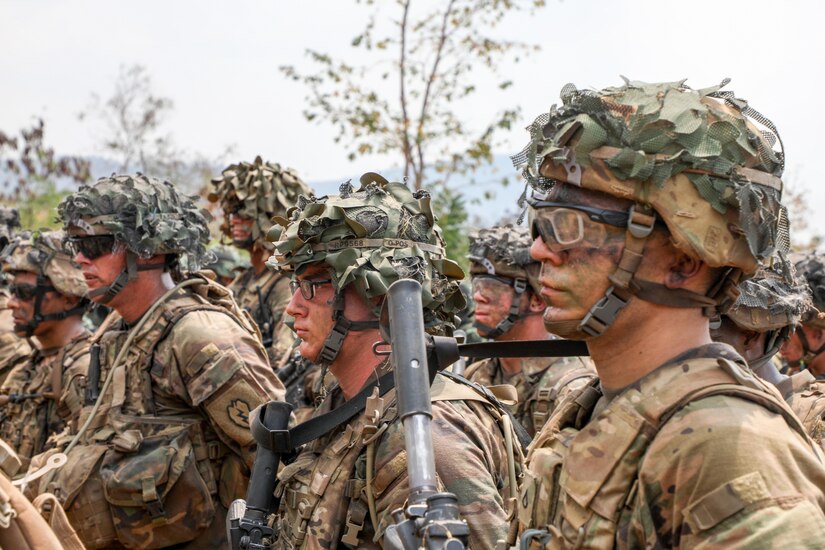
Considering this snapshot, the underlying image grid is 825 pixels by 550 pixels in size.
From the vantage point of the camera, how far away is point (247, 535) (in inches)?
166

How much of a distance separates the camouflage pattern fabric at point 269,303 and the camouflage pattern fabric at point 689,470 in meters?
7.37

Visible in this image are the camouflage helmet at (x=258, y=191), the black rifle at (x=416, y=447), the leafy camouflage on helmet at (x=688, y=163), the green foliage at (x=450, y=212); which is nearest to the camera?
the black rifle at (x=416, y=447)

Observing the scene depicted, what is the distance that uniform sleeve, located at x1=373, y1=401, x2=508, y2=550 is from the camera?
3.68 m

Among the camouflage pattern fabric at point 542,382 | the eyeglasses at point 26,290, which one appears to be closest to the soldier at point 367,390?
the camouflage pattern fabric at point 542,382

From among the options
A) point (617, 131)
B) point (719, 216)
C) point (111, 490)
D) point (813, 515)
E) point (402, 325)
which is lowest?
point (111, 490)

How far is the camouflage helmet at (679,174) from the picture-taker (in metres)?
2.72

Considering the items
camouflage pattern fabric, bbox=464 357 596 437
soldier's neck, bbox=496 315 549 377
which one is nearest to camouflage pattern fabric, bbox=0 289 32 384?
soldier's neck, bbox=496 315 549 377

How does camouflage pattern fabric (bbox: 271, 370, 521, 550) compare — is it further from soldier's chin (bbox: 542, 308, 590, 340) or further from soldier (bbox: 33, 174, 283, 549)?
soldier (bbox: 33, 174, 283, 549)

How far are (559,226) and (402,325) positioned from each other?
0.57 meters

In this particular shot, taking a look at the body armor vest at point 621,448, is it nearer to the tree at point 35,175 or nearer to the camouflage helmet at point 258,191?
the camouflage helmet at point 258,191

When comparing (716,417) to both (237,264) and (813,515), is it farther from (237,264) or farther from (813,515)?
(237,264)

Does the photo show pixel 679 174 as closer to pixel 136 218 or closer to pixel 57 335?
pixel 136 218

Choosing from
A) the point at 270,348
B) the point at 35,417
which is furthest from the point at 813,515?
the point at 270,348

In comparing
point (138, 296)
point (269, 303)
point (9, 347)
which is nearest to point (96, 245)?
point (138, 296)
